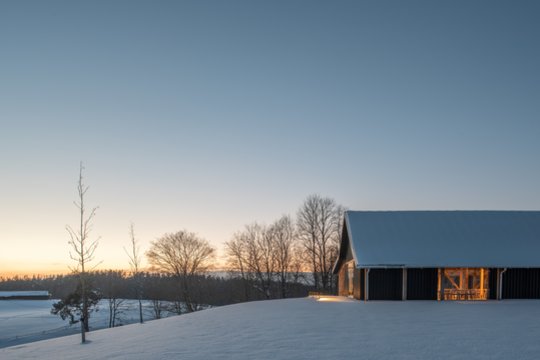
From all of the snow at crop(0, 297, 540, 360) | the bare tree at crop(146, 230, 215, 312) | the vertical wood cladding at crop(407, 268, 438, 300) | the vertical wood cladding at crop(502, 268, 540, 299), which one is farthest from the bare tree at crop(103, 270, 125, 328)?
the vertical wood cladding at crop(502, 268, 540, 299)

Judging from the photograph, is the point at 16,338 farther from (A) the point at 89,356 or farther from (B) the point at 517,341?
(B) the point at 517,341

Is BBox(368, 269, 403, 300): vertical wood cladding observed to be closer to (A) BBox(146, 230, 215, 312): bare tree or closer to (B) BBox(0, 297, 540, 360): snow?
(B) BBox(0, 297, 540, 360): snow

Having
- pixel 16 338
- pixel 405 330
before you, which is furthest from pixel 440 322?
pixel 16 338

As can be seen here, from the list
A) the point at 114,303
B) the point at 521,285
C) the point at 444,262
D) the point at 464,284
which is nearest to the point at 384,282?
the point at 444,262

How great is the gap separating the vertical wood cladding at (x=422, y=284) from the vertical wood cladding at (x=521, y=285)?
369 cm

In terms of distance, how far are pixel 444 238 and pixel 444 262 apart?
2.34 meters

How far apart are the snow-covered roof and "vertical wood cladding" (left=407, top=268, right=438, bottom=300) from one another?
58cm

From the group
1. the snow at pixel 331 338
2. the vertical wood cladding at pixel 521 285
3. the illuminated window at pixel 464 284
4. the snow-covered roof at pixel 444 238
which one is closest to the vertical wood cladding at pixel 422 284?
the illuminated window at pixel 464 284

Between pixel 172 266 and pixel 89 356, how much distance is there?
122ft

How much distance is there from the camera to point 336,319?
14219mm

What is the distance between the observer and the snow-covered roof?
20.8 metres

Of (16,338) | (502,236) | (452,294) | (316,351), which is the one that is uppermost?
(502,236)

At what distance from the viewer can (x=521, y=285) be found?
20891 mm

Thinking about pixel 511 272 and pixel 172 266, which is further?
pixel 172 266
